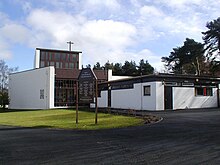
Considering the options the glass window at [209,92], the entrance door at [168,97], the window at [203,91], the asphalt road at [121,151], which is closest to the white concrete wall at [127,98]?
the entrance door at [168,97]

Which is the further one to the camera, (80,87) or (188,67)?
(188,67)

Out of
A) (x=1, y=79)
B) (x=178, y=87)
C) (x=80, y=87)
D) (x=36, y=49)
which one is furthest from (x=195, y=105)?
(x=1, y=79)

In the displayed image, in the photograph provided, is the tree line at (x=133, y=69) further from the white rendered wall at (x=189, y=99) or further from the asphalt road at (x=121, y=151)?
the asphalt road at (x=121, y=151)

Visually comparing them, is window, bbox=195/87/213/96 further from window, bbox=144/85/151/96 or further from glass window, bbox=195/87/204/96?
window, bbox=144/85/151/96

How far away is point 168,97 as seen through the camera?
29844 millimetres

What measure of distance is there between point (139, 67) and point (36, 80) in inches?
1224

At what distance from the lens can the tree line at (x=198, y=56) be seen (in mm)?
40156

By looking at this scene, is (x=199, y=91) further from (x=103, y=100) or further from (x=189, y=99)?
(x=103, y=100)

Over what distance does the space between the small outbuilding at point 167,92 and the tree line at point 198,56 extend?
340 inches

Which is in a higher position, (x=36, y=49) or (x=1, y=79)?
(x=36, y=49)

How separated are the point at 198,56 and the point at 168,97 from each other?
20.9 meters

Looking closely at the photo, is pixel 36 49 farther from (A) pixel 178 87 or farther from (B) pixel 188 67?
(A) pixel 178 87

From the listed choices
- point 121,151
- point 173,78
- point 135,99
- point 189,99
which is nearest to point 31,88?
point 135,99

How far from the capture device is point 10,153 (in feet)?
26.3
